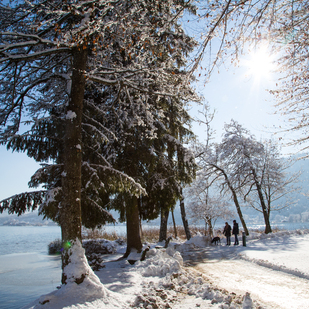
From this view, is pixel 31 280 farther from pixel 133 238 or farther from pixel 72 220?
pixel 72 220

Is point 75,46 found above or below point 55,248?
above

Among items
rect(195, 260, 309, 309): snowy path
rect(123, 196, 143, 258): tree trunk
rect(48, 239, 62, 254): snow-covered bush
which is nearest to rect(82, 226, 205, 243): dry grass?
rect(48, 239, 62, 254): snow-covered bush

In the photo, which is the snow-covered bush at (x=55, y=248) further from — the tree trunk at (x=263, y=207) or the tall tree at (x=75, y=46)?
the tree trunk at (x=263, y=207)

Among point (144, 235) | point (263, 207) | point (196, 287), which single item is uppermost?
point (263, 207)

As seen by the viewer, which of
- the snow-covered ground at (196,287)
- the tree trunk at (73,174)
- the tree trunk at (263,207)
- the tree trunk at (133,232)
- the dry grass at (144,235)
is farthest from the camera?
the dry grass at (144,235)

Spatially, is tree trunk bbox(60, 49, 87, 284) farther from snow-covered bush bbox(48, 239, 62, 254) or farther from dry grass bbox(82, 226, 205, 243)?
snow-covered bush bbox(48, 239, 62, 254)

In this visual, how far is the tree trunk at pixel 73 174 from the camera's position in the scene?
5090 mm

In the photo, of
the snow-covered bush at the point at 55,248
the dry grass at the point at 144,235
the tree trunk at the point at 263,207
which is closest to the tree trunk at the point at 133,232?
the dry grass at the point at 144,235

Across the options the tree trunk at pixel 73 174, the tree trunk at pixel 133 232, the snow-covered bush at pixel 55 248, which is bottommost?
the snow-covered bush at pixel 55 248

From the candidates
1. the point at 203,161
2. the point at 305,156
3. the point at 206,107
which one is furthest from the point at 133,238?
the point at 206,107

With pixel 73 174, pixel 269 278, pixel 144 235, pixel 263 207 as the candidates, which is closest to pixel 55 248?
pixel 144 235

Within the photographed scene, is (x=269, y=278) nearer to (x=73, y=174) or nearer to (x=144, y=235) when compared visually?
(x=73, y=174)

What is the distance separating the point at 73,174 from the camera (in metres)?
5.52

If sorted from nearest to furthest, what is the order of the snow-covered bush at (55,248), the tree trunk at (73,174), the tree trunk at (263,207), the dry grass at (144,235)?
the tree trunk at (73,174)
the snow-covered bush at (55,248)
the tree trunk at (263,207)
the dry grass at (144,235)
